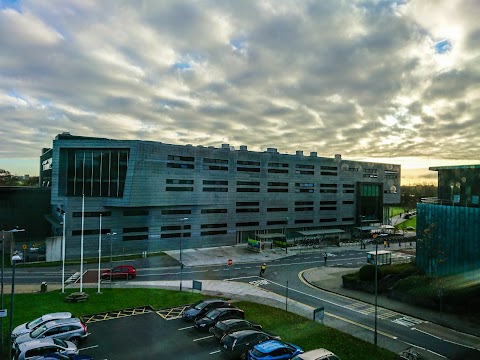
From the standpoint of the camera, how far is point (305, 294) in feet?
115

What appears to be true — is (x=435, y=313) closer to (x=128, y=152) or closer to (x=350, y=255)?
(x=350, y=255)

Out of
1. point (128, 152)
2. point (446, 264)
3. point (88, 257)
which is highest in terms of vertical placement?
point (128, 152)

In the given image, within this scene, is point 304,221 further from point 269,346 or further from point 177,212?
point 269,346

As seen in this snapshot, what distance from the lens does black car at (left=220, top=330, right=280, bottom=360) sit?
778 inches

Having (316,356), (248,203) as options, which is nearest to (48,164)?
(248,203)

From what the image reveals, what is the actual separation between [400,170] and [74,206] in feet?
300

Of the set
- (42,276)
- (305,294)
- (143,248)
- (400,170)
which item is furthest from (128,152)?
(400,170)

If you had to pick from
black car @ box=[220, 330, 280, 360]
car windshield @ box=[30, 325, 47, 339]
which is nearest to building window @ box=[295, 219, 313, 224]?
black car @ box=[220, 330, 280, 360]

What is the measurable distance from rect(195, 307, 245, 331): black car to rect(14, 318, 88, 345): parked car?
756cm

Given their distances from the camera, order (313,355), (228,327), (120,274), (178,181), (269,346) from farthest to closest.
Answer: (178,181), (120,274), (228,327), (269,346), (313,355)

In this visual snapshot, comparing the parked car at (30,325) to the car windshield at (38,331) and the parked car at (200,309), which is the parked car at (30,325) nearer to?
the car windshield at (38,331)

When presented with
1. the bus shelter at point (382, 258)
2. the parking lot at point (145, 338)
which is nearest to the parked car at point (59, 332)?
the parking lot at point (145, 338)

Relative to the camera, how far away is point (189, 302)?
1206 inches

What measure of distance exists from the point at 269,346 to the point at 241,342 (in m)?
1.93
